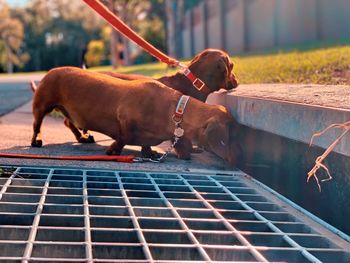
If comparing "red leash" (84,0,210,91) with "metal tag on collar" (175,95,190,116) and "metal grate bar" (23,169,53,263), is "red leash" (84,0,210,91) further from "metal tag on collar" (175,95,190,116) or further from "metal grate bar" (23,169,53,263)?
"metal grate bar" (23,169,53,263)

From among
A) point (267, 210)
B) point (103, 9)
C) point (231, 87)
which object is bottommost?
point (267, 210)

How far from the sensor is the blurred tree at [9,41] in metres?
68.6

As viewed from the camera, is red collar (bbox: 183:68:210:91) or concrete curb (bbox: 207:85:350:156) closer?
concrete curb (bbox: 207:85:350:156)

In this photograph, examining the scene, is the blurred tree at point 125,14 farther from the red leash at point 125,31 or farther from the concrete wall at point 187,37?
the red leash at point 125,31

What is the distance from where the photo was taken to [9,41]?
69.3m

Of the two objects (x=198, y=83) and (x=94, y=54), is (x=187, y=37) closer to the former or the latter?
(x=94, y=54)

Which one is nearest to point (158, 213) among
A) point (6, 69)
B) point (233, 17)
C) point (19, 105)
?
point (19, 105)

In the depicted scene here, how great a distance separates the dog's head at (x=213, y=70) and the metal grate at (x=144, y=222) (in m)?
1.93

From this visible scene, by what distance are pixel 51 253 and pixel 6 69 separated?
226ft

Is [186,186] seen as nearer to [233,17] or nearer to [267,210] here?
[267,210]

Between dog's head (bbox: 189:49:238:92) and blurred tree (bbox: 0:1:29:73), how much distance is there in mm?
63205

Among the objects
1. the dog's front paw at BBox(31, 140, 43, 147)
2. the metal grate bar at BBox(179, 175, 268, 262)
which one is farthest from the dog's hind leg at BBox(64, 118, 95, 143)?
the metal grate bar at BBox(179, 175, 268, 262)

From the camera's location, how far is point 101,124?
19.9ft

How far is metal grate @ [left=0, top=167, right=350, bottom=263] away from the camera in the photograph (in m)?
2.93
